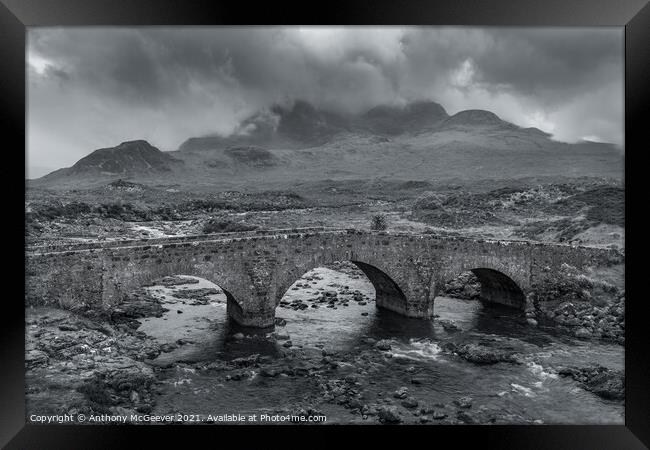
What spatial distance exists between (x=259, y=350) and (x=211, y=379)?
2.16 meters

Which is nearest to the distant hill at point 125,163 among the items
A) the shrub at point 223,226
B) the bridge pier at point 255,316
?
the shrub at point 223,226

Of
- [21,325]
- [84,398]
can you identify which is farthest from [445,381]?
[21,325]

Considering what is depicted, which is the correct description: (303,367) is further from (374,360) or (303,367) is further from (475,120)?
(475,120)

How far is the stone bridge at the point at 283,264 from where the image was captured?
11742mm

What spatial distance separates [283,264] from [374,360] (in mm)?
4276

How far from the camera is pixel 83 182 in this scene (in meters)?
19.5

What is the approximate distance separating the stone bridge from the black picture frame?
3.56 m

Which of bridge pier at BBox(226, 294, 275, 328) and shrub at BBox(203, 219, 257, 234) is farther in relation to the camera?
shrub at BBox(203, 219, 257, 234)

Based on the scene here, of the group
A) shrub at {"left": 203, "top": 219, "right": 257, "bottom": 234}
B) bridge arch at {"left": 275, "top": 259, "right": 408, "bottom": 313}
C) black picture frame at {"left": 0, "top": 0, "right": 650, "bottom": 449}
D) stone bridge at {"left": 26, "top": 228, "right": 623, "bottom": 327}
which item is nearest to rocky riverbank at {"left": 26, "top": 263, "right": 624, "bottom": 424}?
stone bridge at {"left": 26, "top": 228, "right": 623, "bottom": 327}

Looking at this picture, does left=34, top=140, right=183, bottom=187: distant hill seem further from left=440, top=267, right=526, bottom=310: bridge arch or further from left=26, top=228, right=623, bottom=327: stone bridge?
left=440, top=267, right=526, bottom=310: bridge arch

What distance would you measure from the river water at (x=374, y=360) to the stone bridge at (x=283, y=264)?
1024 mm

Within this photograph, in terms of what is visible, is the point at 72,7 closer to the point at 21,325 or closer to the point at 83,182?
the point at 21,325

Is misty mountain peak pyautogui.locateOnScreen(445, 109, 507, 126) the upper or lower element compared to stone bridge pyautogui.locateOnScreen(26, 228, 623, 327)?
upper

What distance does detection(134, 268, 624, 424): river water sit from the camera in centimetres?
1052
